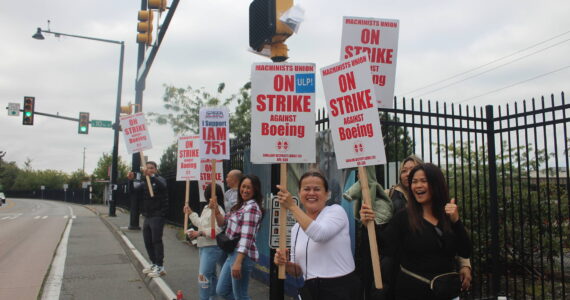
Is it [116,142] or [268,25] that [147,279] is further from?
[116,142]

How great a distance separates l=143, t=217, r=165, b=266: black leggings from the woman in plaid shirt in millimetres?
3168

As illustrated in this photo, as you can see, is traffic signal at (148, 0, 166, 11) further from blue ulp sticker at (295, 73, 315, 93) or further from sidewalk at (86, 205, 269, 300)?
blue ulp sticker at (295, 73, 315, 93)

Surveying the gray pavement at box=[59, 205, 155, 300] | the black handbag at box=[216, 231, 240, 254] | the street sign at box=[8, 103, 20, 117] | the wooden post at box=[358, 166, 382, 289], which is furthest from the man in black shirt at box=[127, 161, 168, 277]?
the street sign at box=[8, 103, 20, 117]

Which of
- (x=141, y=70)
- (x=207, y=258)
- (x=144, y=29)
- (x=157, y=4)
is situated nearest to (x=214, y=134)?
(x=207, y=258)

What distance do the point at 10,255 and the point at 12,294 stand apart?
16.8 ft

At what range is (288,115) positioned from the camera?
3787mm

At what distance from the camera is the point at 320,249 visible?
9.91 feet

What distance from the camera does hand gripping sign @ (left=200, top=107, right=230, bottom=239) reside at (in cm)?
564

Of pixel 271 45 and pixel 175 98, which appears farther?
pixel 175 98

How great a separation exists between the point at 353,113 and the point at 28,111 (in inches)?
878

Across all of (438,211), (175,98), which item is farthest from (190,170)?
(175,98)

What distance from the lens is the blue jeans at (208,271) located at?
512cm

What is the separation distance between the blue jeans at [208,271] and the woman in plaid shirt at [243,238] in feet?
1.37

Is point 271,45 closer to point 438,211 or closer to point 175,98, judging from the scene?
point 438,211
